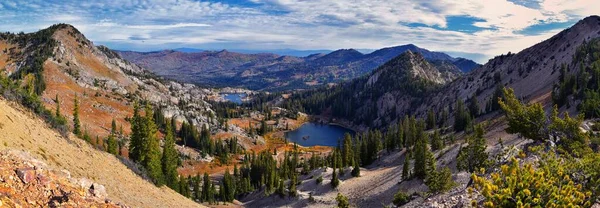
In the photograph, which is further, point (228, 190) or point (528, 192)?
point (228, 190)

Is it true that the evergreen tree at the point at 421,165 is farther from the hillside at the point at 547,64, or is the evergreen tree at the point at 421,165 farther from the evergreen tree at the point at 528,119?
the hillside at the point at 547,64

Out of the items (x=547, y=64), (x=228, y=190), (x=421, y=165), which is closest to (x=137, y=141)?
(x=228, y=190)

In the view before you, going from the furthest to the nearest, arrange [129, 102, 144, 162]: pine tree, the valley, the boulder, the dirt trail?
[129, 102, 144, 162]: pine tree → the dirt trail → the boulder → the valley

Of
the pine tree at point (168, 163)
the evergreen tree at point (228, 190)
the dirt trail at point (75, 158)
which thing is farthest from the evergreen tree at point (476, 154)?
the evergreen tree at point (228, 190)

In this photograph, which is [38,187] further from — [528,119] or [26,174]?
[528,119]

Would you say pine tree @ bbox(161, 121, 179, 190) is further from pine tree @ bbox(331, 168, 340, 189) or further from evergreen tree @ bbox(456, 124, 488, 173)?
evergreen tree @ bbox(456, 124, 488, 173)

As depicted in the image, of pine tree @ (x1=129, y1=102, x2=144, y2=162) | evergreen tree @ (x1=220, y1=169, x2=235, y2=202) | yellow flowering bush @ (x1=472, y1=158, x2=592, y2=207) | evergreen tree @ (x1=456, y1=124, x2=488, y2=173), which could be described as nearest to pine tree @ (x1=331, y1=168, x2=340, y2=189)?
evergreen tree @ (x1=220, y1=169, x2=235, y2=202)

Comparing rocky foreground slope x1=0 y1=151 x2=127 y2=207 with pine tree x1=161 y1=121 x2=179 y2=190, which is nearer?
rocky foreground slope x1=0 y1=151 x2=127 y2=207

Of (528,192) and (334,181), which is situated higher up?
(528,192)
